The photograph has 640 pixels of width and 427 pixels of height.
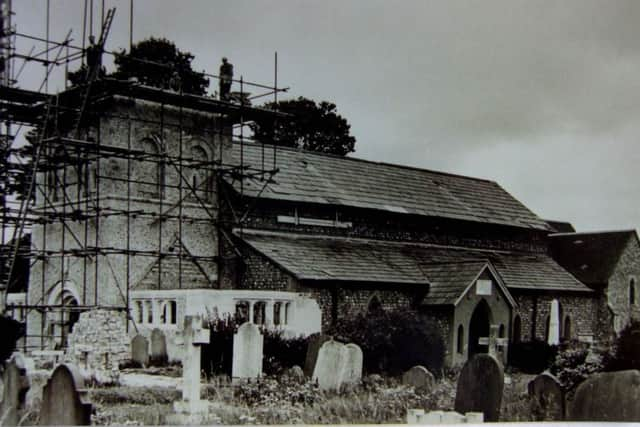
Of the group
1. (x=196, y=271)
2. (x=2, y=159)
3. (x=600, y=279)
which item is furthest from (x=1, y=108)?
(x=600, y=279)

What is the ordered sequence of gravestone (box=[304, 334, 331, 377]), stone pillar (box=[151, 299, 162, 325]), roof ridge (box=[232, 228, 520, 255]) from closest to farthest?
gravestone (box=[304, 334, 331, 377])
stone pillar (box=[151, 299, 162, 325])
roof ridge (box=[232, 228, 520, 255])

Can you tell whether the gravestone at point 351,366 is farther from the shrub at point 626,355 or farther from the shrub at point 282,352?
the shrub at point 626,355

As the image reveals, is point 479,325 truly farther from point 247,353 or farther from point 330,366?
point 247,353

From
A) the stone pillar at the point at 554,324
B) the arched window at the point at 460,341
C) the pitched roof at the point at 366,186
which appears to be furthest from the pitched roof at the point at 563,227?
the arched window at the point at 460,341

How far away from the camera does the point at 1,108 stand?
1374 cm

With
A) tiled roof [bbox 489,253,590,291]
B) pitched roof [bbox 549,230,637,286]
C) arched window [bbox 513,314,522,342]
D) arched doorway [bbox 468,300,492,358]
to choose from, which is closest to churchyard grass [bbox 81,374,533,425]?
arched doorway [bbox 468,300,492,358]

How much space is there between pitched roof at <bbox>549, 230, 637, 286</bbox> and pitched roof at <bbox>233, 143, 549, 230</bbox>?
199 centimetres

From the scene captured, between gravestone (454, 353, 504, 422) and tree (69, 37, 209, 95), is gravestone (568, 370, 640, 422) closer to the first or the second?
gravestone (454, 353, 504, 422)

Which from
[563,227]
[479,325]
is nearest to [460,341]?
[479,325]

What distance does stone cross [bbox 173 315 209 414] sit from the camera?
11297 mm

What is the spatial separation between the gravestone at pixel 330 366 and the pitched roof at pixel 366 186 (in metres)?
6.51

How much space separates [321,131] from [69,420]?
29.4ft

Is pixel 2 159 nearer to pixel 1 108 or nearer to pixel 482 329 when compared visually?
pixel 1 108

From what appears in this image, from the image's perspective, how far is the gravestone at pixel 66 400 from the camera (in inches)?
367
